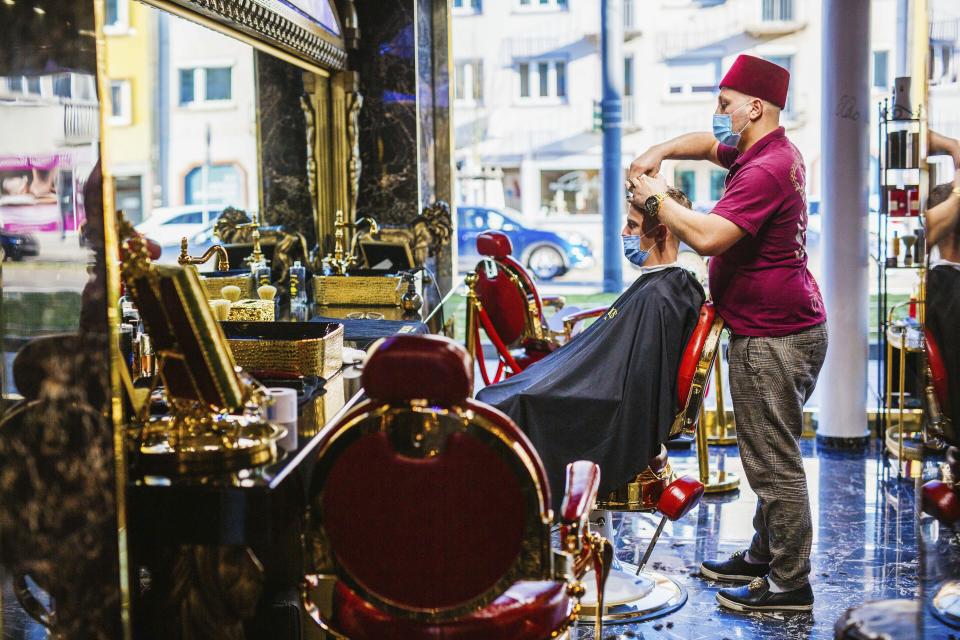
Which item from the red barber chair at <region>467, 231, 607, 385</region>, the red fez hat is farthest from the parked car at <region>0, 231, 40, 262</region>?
the red barber chair at <region>467, 231, 607, 385</region>

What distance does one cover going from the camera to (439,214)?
5.16 metres

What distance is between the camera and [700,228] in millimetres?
3119

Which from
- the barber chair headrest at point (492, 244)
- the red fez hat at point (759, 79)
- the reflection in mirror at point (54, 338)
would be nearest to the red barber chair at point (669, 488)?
the red fez hat at point (759, 79)

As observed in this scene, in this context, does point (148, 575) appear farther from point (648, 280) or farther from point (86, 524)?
point (648, 280)

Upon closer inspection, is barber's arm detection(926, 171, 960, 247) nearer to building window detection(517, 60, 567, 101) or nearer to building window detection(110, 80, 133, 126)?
building window detection(110, 80, 133, 126)

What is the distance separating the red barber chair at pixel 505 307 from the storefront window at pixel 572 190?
2.12 m

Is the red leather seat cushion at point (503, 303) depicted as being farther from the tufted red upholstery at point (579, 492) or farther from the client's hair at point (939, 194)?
the client's hair at point (939, 194)

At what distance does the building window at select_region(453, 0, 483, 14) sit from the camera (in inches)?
257

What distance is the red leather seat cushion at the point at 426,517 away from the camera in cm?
192

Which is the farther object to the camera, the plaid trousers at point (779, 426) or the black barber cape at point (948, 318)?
the plaid trousers at point (779, 426)

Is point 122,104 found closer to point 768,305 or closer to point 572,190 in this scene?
point 768,305

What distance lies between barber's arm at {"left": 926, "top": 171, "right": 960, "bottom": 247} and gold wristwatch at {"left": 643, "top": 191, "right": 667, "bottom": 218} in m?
1.51

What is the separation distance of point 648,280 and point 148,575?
67.6 inches

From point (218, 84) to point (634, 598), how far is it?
2.33 meters
